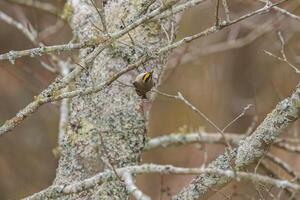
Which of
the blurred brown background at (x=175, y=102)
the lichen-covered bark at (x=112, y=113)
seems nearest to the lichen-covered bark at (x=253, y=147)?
the lichen-covered bark at (x=112, y=113)

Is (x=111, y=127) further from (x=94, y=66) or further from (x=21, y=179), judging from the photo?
(x=21, y=179)

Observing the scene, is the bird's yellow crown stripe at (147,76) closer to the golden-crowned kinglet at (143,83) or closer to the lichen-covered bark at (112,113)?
the golden-crowned kinglet at (143,83)

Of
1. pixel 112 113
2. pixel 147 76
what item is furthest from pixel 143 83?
pixel 112 113

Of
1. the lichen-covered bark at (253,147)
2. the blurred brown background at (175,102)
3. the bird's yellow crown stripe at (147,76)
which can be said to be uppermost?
the blurred brown background at (175,102)

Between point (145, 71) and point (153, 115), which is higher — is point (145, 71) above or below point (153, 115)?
below

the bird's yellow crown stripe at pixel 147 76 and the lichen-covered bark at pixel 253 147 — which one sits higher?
the bird's yellow crown stripe at pixel 147 76

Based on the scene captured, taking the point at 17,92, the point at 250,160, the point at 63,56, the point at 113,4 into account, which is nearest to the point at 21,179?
the point at 17,92

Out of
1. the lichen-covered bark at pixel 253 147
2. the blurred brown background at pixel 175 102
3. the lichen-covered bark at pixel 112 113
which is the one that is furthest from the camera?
the blurred brown background at pixel 175 102
